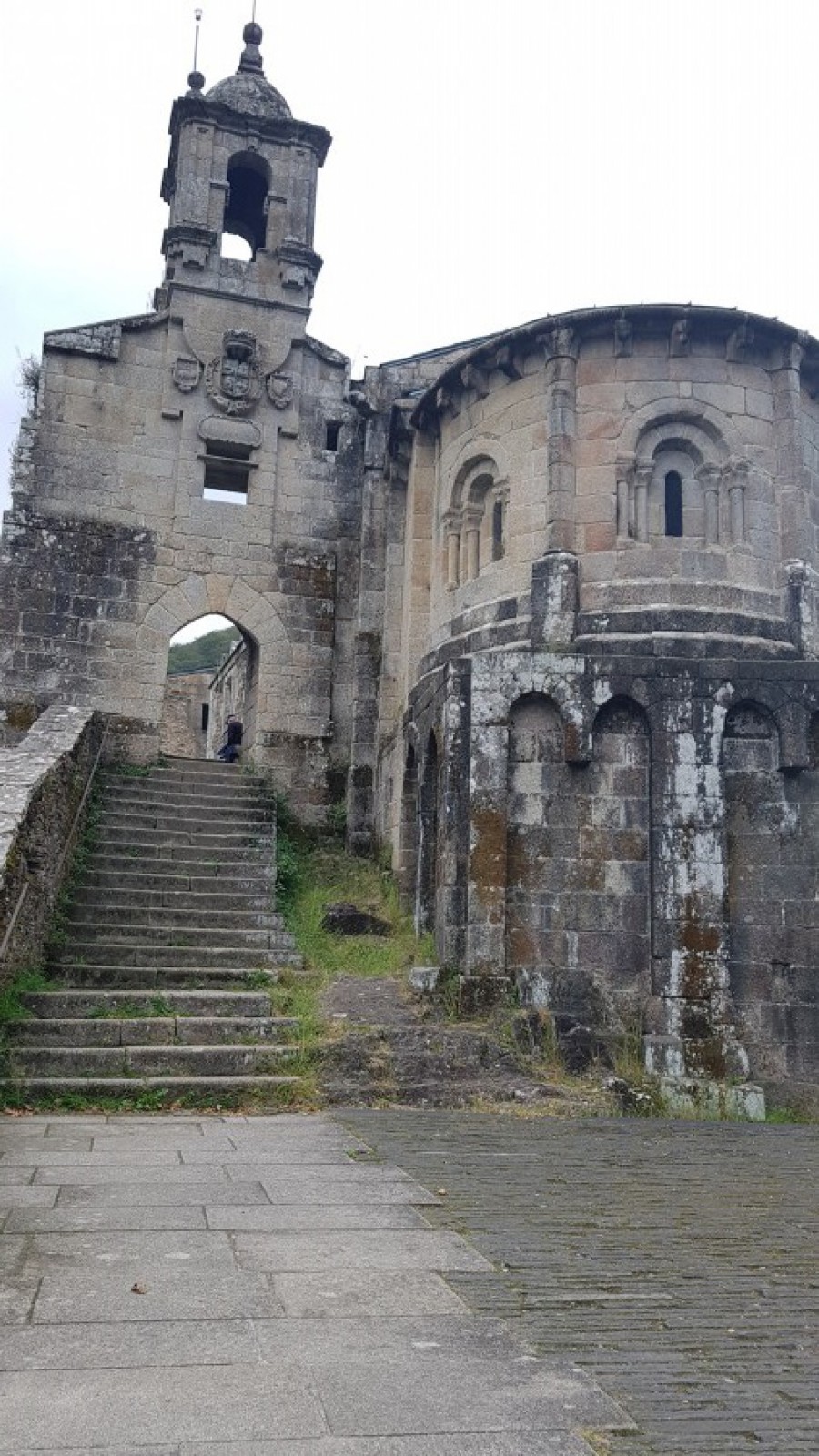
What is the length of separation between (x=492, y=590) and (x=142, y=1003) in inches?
227

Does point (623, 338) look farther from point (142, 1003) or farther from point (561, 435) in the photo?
point (142, 1003)

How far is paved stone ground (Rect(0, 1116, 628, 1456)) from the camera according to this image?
2.97 meters

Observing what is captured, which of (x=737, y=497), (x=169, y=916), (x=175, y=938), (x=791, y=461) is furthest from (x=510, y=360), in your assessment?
(x=175, y=938)

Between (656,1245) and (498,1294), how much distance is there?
1.07m

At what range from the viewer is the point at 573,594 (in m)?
11.8

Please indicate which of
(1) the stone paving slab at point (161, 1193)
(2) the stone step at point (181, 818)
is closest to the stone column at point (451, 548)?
(2) the stone step at point (181, 818)

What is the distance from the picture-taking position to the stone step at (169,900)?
11844 mm

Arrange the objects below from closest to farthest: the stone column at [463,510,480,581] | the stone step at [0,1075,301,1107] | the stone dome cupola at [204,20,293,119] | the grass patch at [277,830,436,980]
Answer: the stone step at [0,1075,301,1107]
the grass patch at [277,830,436,980]
the stone column at [463,510,480,581]
the stone dome cupola at [204,20,293,119]

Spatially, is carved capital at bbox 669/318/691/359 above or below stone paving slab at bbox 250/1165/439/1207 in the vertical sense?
above

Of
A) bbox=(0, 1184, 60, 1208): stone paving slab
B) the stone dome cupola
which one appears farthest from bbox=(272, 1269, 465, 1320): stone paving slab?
the stone dome cupola

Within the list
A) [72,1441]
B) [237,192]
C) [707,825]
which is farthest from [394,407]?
[72,1441]

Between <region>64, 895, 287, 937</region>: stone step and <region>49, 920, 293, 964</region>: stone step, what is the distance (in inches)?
0.6

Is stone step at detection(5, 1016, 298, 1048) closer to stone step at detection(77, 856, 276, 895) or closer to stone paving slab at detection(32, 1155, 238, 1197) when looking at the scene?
stone paving slab at detection(32, 1155, 238, 1197)

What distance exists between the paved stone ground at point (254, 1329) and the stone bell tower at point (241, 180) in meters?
14.4
